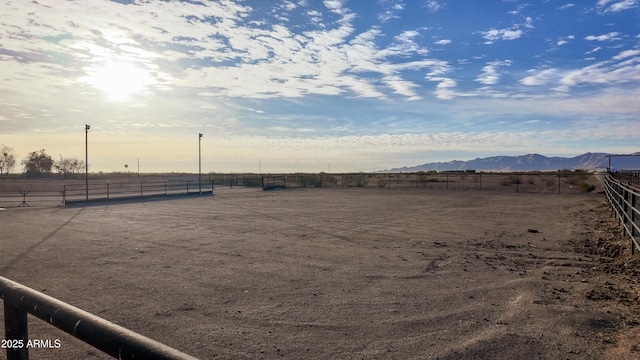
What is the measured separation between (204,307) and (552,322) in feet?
17.5

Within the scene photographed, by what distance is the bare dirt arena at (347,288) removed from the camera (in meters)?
5.40

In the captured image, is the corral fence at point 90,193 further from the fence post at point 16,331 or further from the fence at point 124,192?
the fence post at point 16,331

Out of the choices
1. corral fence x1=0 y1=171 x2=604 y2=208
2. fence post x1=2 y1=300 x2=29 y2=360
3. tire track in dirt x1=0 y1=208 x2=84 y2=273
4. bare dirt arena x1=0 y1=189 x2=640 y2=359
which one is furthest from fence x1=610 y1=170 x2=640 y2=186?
fence post x1=2 y1=300 x2=29 y2=360

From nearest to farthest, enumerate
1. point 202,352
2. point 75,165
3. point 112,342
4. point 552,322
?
1. point 112,342
2. point 202,352
3. point 552,322
4. point 75,165

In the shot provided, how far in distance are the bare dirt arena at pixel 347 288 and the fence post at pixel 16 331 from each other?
2895mm

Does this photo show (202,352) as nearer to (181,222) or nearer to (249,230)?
(249,230)

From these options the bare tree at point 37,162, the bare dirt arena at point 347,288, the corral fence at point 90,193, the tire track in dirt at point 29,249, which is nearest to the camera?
the bare dirt arena at point 347,288

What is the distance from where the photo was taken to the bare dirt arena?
5.40 meters

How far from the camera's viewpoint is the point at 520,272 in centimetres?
912

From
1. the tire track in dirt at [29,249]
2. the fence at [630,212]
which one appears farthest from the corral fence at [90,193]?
the fence at [630,212]

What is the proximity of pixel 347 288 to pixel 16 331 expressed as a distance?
20.1 ft

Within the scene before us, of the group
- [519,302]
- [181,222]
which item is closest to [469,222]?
Answer: [519,302]

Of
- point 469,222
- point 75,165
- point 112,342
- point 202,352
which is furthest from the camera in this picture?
point 75,165

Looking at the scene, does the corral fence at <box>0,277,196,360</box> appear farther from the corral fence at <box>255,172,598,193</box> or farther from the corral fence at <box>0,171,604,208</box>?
the corral fence at <box>255,172,598,193</box>
